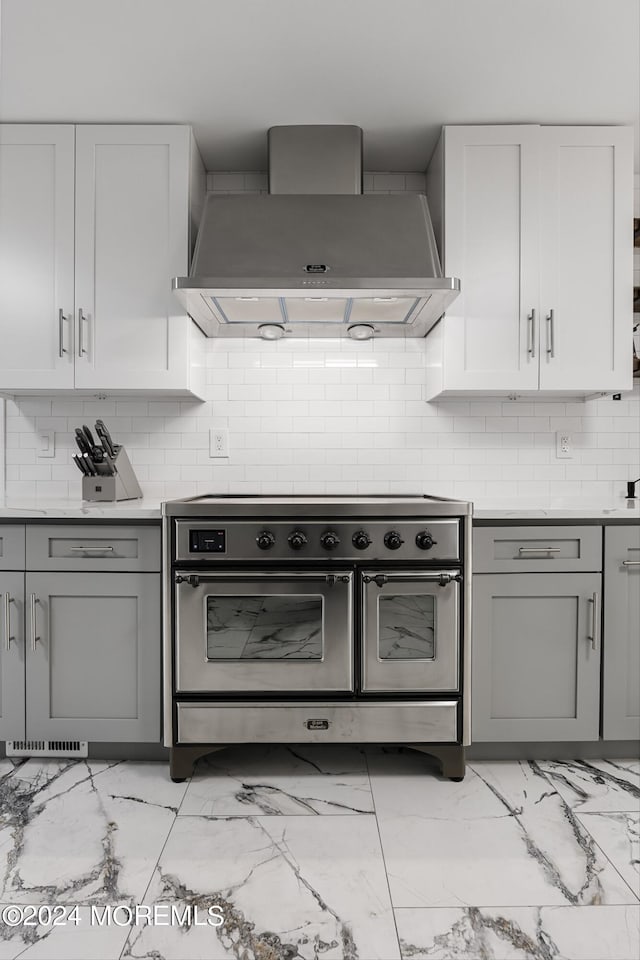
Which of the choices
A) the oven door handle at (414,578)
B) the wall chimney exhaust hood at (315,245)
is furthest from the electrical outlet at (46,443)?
the oven door handle at (414,578)

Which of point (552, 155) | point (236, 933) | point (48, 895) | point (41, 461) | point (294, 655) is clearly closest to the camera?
→ point (236, 933)

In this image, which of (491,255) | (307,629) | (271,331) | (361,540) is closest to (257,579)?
(307,629)

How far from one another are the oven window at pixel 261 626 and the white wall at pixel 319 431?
833mm

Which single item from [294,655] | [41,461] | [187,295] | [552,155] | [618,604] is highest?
[552,155]

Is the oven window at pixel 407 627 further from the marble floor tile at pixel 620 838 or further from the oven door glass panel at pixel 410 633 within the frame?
the marble floor tile at pixel 620 838

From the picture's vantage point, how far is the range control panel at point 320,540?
7.11ft

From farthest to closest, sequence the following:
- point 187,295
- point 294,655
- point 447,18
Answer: point 187,295 → point 294,655 → point 447,18

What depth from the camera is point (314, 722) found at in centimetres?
218

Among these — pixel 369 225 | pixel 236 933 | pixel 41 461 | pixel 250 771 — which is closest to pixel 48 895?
pixel 236 933

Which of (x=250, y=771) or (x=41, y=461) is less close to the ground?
(x=41, y=461)

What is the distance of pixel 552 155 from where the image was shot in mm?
2549

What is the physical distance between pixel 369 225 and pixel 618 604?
5.87 feet

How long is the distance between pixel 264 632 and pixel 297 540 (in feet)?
1.19

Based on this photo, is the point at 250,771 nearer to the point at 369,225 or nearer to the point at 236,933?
the point at 236,933
